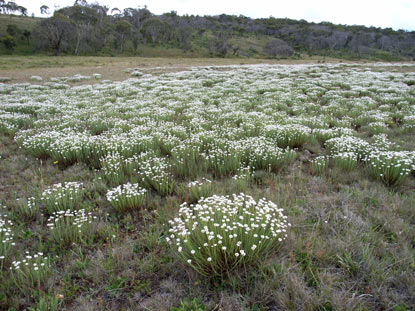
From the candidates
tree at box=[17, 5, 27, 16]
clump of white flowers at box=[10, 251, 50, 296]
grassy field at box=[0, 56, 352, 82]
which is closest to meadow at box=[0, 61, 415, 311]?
clump of white flowers at box=[10, 251, 50, 296]

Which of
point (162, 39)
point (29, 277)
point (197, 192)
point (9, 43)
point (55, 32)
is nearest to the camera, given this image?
point (29, 277)

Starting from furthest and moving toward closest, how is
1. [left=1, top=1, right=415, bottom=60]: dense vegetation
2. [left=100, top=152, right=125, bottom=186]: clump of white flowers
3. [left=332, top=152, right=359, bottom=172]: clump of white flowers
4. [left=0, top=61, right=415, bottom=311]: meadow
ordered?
1. [left=1, top=1, right=415, bottom=60]: dense vegetation
2. [left=332, top=152, right=359, bottom=172]: clump of white flowers
3. [left=100, top=152, right=125, bottom=186]: clump of white flowers
4. [left=0, top=61, right=415, bottom=311]: meadow

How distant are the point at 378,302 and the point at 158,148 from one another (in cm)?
548

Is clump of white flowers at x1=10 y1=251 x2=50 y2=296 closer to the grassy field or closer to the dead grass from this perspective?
the dead grass

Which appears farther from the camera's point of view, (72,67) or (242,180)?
(72,67)

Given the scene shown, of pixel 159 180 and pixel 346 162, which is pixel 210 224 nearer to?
pixel 159 180

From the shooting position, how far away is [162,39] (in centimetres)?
9569

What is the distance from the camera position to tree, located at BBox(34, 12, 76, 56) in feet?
210

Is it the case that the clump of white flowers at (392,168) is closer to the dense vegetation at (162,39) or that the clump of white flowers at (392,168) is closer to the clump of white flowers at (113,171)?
the clump of white flowers at (113,171)

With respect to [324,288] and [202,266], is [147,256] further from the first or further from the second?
[324,288]

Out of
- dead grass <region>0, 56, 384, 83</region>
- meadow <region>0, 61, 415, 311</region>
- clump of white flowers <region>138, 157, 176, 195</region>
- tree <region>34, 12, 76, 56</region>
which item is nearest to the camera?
meadow <region>0, 61, 415, 311</region>

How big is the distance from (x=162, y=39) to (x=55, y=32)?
134 ft

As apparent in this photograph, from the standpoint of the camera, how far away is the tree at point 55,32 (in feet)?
210

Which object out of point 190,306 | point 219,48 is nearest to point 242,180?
point 190,306
